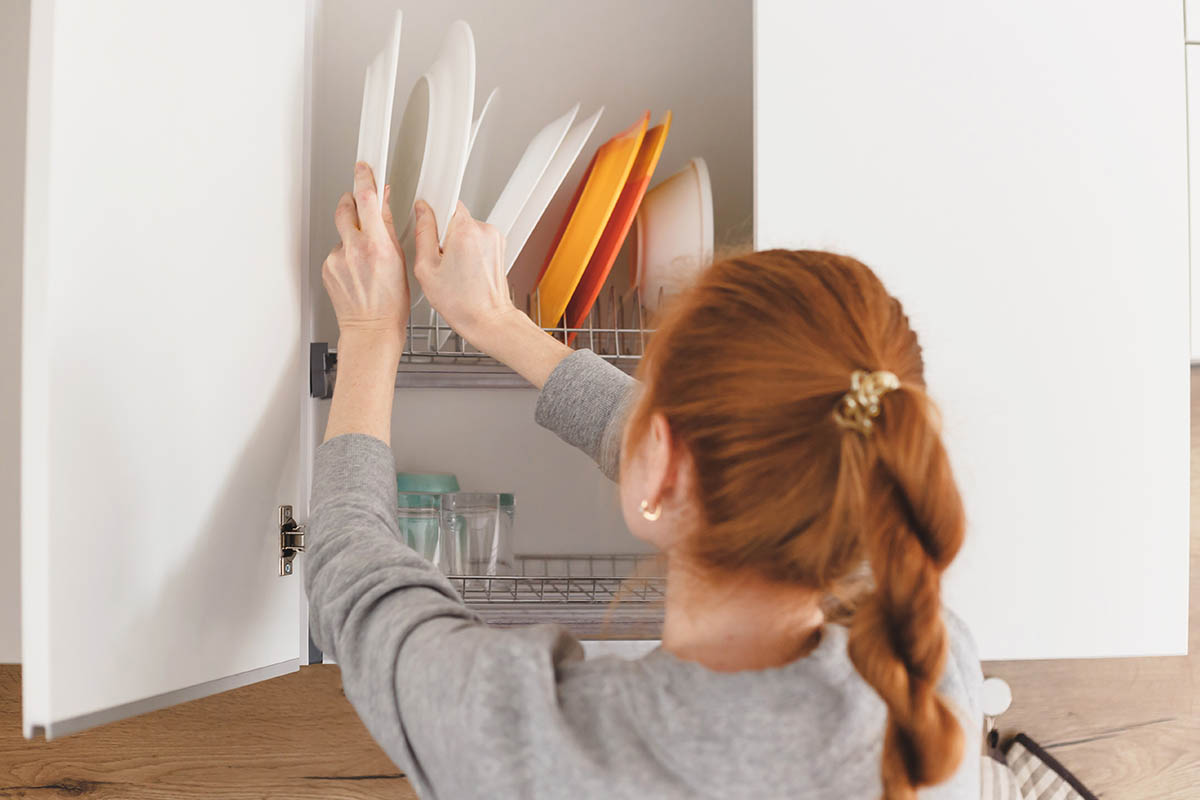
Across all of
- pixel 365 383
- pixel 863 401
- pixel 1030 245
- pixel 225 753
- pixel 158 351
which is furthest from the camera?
pixel 225 753

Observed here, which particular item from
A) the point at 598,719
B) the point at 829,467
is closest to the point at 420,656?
the point at 598,719

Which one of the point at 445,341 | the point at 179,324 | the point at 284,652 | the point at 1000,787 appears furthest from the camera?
the point at 1000,787

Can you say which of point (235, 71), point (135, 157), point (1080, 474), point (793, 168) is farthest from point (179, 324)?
point (1080, 474)

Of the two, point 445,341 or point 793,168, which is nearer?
point 793,168

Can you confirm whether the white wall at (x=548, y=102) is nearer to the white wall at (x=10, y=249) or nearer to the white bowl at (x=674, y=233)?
the white bowl at (x=674, y=233)

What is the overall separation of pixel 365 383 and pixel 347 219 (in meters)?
0.17

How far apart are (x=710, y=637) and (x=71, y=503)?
41 centimetres

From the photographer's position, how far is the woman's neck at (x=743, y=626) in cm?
61

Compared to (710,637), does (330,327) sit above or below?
above

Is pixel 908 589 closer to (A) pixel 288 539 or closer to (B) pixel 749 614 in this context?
(B) pixel 749 614

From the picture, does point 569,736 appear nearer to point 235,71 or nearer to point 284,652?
point 284,652

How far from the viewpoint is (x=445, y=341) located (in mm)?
1007

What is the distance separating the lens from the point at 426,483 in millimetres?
1029

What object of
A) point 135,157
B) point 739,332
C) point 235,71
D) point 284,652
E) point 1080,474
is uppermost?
point 235,71
